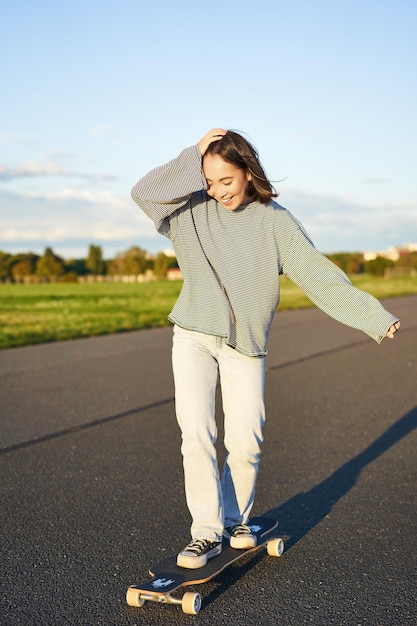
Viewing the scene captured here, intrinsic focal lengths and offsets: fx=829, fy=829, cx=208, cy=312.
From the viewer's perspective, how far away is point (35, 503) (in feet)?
15.5

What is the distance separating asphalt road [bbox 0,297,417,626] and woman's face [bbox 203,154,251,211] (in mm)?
1669

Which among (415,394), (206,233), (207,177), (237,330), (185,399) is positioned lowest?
(415,394)

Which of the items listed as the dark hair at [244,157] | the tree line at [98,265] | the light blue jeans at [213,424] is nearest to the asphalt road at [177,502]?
the light blue jeans at [213,424]

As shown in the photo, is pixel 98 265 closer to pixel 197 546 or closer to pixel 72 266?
pixel 72 266

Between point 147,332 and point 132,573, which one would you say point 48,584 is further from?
point 147,332

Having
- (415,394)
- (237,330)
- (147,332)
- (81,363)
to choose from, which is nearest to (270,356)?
(81,363)

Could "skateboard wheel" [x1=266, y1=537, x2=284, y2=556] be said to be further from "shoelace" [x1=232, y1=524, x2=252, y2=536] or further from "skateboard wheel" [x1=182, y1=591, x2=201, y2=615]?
"skateboard wheel" [x1=182, y1=591, x2=201, y2=615]

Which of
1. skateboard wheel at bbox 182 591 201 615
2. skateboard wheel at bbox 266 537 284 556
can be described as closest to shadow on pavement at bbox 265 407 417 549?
skateboard wheel at bbox 266 537 284 556

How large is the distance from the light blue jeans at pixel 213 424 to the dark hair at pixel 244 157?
694 mm

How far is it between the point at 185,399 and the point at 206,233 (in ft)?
2.46

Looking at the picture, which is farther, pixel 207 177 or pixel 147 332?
pixel 147 332

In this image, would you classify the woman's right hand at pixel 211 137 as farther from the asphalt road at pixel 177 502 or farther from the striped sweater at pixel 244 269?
the asphalt road at pixel 177 502

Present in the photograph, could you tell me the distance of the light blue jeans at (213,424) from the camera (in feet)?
12.0

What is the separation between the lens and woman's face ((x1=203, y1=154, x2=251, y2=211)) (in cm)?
355
